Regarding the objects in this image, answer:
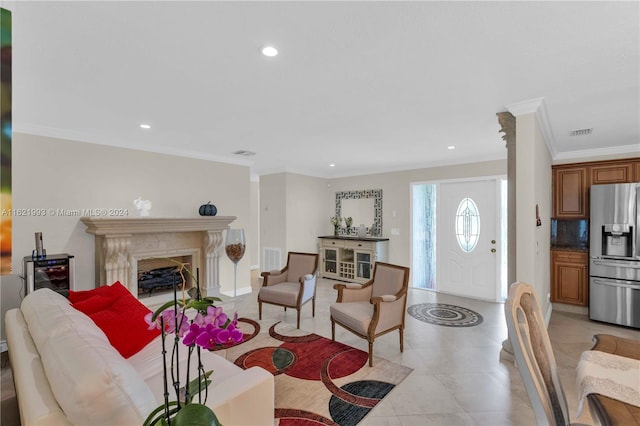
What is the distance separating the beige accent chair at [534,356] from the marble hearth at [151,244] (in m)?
3.96

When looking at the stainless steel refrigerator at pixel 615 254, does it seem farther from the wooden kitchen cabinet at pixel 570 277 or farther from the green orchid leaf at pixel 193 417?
the green orchid leaf at pixel 193 417

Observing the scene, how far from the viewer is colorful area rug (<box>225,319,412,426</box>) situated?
2.08 metres

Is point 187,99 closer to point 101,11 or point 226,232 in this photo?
point 101,11

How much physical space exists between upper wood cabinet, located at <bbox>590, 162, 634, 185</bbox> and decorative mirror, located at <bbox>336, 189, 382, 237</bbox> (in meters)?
3.32

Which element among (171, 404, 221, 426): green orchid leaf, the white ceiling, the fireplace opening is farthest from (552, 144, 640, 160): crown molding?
the fireplace opening

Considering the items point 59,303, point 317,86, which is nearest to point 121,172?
point 59,303

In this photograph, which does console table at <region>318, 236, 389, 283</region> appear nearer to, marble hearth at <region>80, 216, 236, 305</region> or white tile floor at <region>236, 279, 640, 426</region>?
white tile floor at <region>236, 279, 640, 426</region>

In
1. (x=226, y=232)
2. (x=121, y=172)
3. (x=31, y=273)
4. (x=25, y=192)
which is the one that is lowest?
(x=31, y=273)

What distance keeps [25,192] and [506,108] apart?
4.99 metres

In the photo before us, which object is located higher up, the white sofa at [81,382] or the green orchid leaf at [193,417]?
the green orchid leaf at [193,417]

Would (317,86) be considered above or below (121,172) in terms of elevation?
above

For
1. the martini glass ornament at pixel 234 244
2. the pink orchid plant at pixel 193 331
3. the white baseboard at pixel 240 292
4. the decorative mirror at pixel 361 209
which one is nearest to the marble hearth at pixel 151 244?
the martini glass ornament at pixel 234 244

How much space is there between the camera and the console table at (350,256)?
5875 millimetres

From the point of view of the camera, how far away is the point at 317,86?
7.57ft
